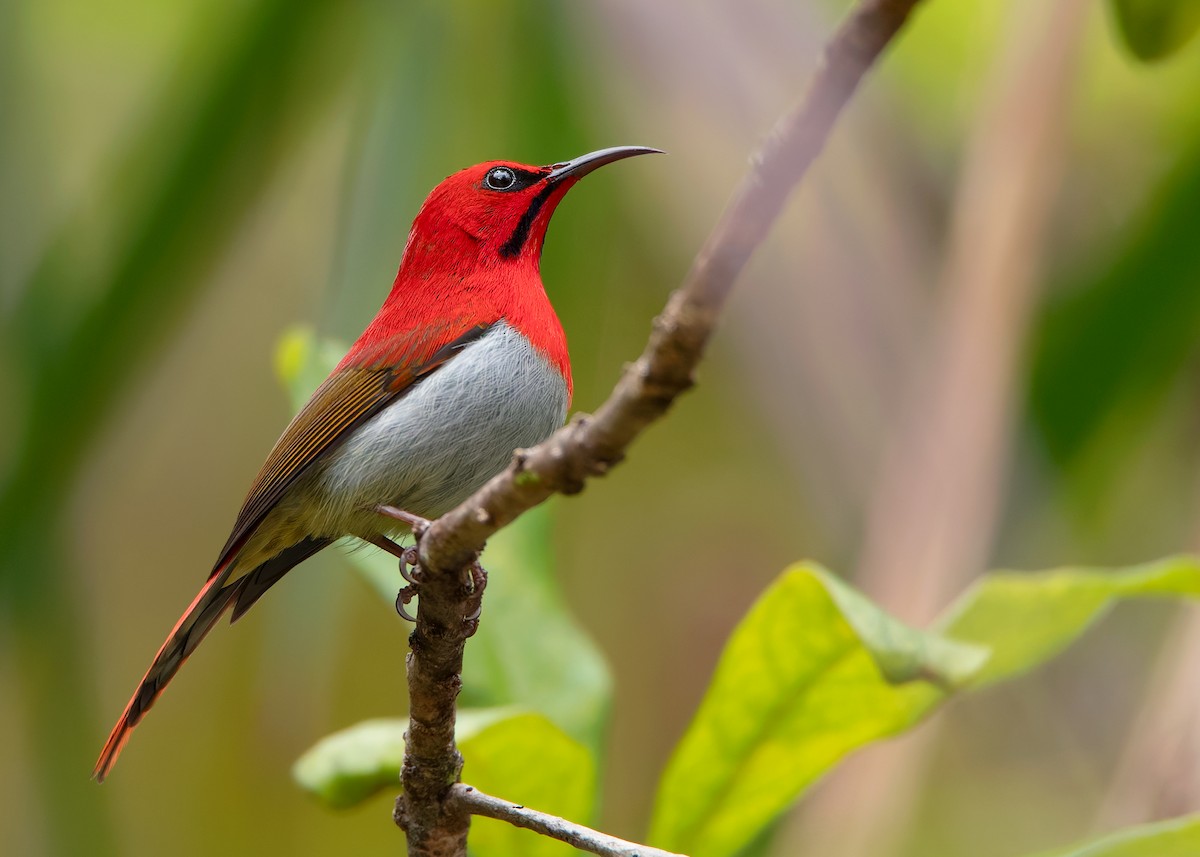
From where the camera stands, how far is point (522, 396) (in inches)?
104

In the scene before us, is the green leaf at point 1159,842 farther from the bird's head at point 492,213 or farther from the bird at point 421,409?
the bird's head at point 492,213

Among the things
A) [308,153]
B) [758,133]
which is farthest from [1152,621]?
[308,153]

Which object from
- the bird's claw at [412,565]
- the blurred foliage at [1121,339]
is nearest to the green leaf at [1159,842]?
the bird's claw at [412,565]

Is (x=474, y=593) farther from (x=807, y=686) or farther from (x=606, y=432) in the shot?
(x=606, y=432)

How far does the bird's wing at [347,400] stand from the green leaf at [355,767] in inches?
27.1

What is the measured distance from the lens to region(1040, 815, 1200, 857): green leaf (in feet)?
6.48

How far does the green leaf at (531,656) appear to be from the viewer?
2623 mm

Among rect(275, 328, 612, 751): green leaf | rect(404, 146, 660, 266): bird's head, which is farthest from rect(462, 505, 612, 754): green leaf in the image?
rect(404, 146, 660, 266): bird's head

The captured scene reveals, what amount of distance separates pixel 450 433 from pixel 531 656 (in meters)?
0.49

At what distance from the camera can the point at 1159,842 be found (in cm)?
199

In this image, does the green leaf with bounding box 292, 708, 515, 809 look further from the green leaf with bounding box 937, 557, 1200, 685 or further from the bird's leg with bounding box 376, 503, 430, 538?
the green leaf with bounding box 937, 557, 1200, 685

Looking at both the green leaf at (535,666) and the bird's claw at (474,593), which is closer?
the bird's claw at (474,593)

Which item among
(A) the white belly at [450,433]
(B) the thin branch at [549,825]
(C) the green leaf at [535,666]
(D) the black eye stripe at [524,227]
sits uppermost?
(D) the black eye stripe at [524,227]

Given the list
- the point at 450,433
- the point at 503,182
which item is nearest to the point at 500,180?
the point at 503,182
